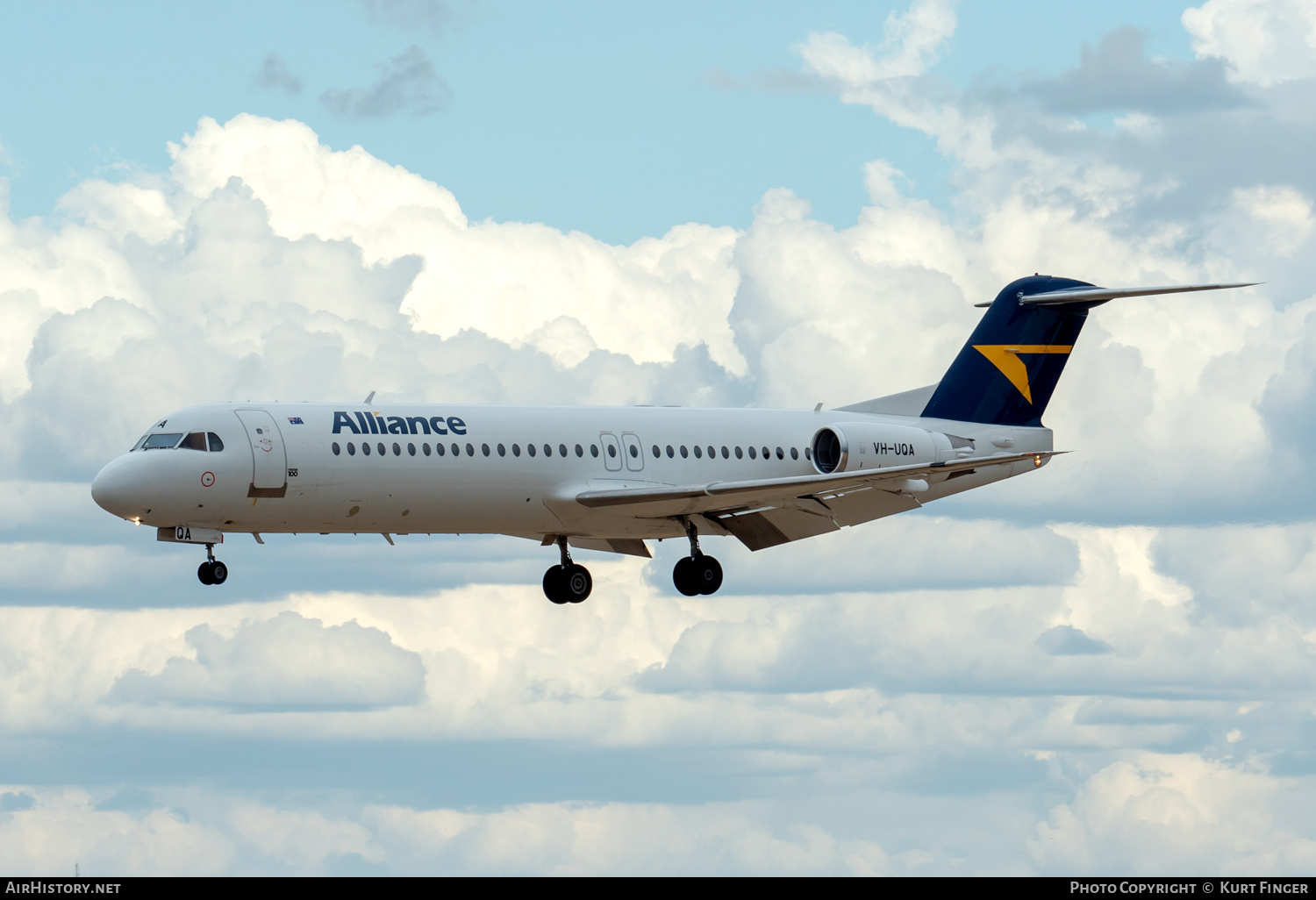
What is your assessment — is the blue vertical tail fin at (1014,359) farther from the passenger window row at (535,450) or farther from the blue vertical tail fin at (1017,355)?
the passenger window row at (535,450)

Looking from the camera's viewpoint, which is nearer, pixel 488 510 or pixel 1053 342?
pixel 488 510

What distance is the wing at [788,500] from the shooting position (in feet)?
147

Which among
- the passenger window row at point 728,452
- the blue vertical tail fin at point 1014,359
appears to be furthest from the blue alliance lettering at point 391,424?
the blue vertical tail fin at point 1014,359

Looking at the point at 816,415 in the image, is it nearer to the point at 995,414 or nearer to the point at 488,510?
the point at 995,414

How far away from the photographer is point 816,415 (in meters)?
Result: 51.3

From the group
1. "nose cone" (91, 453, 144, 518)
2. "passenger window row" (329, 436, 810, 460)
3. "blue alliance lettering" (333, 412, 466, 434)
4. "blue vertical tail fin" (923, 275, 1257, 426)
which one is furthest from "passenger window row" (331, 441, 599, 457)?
"blue vertical tail fin" (923, 275, 1257, 426)

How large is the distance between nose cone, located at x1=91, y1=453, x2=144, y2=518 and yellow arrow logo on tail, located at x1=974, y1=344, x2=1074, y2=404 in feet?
79.1

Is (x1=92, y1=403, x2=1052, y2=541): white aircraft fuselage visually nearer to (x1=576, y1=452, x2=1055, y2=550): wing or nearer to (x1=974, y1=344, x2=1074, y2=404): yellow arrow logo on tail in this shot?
(x1=576, y1=452, x2=1055, y2=550): wing

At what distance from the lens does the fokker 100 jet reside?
41781 mm

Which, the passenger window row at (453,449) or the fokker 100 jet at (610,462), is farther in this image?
the passenger window row at (453,449)

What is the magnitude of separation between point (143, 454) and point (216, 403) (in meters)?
2.19

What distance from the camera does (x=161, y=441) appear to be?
4181cm

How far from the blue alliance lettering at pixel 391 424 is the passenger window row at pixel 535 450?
0.34m
